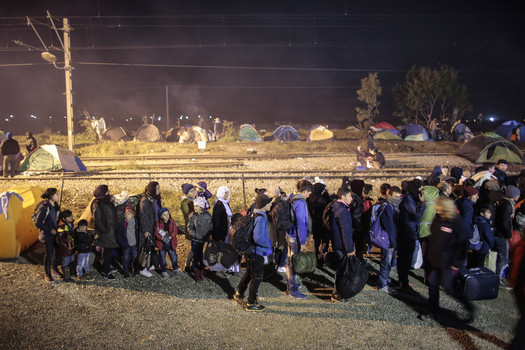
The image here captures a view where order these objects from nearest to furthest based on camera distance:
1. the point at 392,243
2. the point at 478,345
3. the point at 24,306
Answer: the point at 478,345 < the point at 24,306 < the point at 392,243

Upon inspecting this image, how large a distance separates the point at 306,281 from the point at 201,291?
5.99ft

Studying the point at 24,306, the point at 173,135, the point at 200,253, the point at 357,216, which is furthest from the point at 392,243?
the point at 173,135

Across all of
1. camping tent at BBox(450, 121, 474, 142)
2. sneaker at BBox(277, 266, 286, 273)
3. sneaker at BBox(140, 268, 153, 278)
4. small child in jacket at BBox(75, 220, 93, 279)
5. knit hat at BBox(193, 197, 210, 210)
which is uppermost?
camping tent at BBox(450, 121, 474, 142)

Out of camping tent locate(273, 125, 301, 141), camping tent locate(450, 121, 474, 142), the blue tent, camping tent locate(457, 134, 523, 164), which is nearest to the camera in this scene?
camping tent locate(457, 134, 523, 164)

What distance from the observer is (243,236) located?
469 centimetres

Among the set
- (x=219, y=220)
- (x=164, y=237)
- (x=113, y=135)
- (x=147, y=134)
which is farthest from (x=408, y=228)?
(x=113, y=135)

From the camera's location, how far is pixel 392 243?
5.36 meters

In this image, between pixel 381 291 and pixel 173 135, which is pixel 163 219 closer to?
pixel 381 291

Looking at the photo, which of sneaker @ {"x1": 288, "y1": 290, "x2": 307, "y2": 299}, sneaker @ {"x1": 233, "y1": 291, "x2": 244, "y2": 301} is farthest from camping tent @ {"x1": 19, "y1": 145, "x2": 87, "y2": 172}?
sneaker @ {"x1": 288, "y1": 290, "x2": 307, "y2": 299}

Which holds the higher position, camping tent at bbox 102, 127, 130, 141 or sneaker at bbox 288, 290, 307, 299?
camping tent at bbox 102, 127, 130, 141

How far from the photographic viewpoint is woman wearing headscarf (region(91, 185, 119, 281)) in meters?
5.66

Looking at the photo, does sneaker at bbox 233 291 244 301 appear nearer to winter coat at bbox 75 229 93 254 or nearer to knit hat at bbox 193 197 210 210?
knit hat at bbox 193 197 210 210

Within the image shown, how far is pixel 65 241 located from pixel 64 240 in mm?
23

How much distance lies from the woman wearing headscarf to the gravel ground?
39 cm
